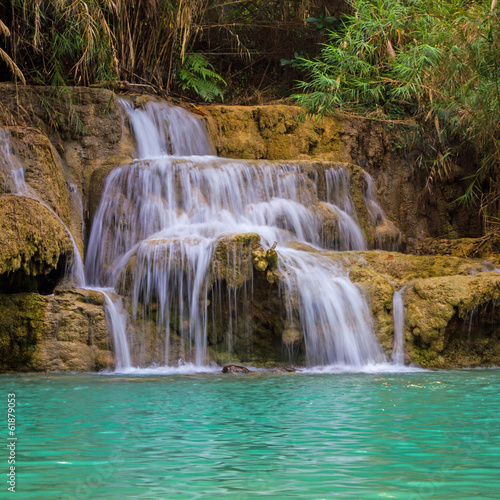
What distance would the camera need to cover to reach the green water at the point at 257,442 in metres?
2.15

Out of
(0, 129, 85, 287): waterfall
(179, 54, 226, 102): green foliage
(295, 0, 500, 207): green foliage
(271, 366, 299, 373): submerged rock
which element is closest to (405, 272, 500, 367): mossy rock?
(271, 366, 299, 373): submerged rock

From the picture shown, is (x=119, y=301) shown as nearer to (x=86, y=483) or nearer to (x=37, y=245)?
(x=37, y=245)

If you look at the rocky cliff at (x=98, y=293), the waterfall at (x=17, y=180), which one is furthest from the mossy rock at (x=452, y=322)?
the waterfall at (x=17, y=180)

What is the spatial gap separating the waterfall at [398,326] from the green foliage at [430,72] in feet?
9.93

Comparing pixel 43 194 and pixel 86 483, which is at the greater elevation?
pixel 43 194

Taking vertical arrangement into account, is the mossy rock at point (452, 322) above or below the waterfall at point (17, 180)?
below

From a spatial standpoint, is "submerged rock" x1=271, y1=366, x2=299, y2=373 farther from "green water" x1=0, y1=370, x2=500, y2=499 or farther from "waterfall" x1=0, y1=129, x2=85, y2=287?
"waterfall" x1=0, y1=129, x2=85, y2=287

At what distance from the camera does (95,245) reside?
8773mm

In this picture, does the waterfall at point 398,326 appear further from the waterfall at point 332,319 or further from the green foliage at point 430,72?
the green foliage at point 430,72

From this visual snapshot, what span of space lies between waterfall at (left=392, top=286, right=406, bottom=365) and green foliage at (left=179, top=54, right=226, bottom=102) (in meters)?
6.84

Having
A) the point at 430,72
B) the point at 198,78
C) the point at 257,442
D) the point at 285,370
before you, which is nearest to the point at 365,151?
the point at 430,72

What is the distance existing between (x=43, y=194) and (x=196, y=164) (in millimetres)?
2442

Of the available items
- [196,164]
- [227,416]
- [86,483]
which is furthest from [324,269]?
[86,483]

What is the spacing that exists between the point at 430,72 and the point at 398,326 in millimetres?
4005
